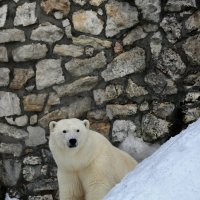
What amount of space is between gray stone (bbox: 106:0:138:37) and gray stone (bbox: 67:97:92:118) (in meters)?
0.88

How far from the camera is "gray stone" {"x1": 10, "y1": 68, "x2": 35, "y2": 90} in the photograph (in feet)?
20.7

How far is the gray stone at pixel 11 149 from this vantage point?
6473 millimetres

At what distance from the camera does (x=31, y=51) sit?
625cm

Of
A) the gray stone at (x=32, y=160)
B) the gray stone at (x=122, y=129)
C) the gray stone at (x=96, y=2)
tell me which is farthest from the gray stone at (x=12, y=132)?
the gray stone at (x=96, y=2)

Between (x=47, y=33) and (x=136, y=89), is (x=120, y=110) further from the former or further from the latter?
(x=47, y=33)

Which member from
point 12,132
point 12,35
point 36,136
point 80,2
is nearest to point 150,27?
point 80,2

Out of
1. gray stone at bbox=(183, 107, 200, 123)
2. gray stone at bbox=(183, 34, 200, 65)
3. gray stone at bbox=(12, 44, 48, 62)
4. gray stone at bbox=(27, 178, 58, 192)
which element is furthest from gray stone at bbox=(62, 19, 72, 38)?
gray stone at bbox=(27, 178, 58, 192)

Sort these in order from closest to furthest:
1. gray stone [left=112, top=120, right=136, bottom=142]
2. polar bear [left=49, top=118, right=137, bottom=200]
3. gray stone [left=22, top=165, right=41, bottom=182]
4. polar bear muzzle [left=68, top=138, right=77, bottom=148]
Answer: polar bear muzzle [left=68, top=138, right=77, bottom=148], polar bear [left=49, top=118, right=137, bottom=200], gray stone [left=112, top=120, right=136, bottom=142], gray stone [left=22, top=165, right=41, bottom=182]

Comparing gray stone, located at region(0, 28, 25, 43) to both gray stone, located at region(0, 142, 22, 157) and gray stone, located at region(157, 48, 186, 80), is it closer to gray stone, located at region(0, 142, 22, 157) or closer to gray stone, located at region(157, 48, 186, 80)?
gray stone, located at region(0, 142, 22, 157)

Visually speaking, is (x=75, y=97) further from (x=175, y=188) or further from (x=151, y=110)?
(x=175, y=188)

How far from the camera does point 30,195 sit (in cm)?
658

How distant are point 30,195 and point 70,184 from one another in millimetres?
1125

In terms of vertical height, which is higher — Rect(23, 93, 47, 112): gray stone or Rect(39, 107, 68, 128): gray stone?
Rect(23, 93, 47, 112): gray stone

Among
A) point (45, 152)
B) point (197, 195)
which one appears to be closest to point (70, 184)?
point (45, 152)
